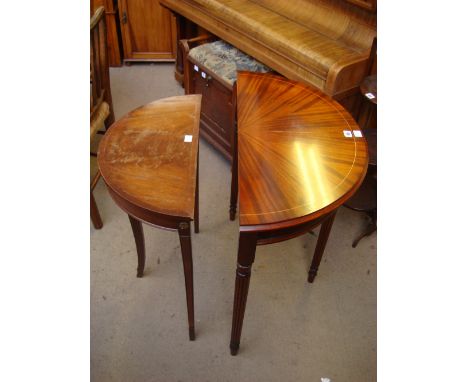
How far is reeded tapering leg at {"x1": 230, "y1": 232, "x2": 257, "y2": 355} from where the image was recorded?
108 centimetres

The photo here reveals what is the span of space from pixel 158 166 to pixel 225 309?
819mm

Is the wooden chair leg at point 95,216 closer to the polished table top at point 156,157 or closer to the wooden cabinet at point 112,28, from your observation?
the polished table top at point 156,157

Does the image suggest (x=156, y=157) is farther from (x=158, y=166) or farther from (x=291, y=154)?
(x=291, y=154)

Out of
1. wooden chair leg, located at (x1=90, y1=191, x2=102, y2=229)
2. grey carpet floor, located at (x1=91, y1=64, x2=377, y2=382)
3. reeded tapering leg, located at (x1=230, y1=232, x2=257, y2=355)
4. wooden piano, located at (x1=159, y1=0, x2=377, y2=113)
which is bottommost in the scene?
grey carpet floor, located at (x1=91, y1=64, x2=377, y2=382)

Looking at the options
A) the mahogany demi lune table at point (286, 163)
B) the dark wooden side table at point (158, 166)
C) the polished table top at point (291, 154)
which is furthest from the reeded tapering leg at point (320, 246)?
the dark wooden side table at point (158, 166)

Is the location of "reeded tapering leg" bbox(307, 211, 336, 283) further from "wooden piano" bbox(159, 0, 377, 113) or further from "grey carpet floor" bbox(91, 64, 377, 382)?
"wooden piano" bbox(159, 0, 377, 113)

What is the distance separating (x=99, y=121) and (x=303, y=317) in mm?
1476

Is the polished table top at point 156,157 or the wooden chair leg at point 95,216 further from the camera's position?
the wooden chair leg at point 95,216

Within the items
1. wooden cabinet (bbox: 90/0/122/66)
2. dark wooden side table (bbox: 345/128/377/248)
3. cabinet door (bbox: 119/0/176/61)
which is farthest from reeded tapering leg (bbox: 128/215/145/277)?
cabinet door (bbox: 119/0/176/61)

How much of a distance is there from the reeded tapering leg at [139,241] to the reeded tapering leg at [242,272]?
0.54 metres

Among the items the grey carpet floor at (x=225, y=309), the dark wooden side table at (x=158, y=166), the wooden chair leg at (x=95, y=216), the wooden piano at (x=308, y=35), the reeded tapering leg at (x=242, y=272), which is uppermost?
the wooden piano at (x=308, y=35)

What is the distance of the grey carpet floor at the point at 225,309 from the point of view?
150 cm

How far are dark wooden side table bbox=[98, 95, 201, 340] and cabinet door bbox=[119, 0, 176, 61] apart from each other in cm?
204

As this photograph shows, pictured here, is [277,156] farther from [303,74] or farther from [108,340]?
[108,340]
